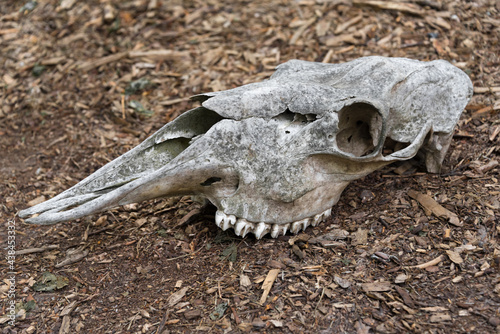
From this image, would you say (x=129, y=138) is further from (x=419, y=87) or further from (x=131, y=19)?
(x=419, y=87)

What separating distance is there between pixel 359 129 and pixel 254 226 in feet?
3.12

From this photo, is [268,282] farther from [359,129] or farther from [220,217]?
[359,129]

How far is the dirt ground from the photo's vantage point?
8.88ft

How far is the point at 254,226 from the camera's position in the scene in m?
3.02

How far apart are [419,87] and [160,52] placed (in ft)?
9.46

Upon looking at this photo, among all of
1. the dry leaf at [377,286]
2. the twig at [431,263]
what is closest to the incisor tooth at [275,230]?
the dry leaf at [377,286]

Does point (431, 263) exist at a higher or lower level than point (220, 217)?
lower

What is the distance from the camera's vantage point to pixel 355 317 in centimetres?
260

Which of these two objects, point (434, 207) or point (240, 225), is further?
point (434, 207)

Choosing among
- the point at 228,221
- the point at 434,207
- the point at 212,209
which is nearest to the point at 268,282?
the point at 228,221

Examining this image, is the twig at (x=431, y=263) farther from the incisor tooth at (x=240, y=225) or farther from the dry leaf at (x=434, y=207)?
the incisor tooth at (x=240, y=225)

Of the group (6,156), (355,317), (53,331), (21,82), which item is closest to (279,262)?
(355,317)

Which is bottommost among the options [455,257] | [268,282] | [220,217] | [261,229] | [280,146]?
[455,257]

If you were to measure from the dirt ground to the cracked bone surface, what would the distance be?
0.31 m
